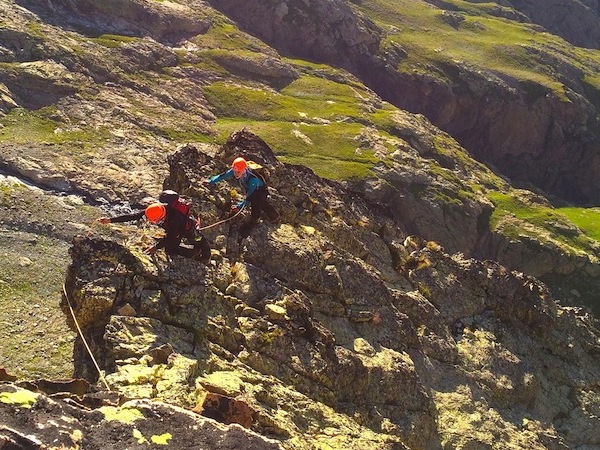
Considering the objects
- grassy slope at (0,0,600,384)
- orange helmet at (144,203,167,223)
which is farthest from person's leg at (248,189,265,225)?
grassy slope at (0,0,600,384)

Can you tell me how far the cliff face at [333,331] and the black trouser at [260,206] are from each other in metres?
0.90

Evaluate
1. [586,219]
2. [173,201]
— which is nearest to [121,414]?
[173,201]

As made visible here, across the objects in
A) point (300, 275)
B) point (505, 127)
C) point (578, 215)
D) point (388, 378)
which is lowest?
point (578, 215)

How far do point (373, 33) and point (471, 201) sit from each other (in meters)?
82.7

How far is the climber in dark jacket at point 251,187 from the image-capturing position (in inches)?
1033

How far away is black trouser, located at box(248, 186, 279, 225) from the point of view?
88.9 feet

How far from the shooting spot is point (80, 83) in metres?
82.9

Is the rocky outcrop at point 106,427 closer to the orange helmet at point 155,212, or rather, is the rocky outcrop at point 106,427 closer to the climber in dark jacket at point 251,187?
the orange helmet at point 155,212

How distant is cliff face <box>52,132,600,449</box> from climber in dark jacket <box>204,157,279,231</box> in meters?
1.11

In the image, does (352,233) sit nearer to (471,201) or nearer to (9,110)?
(9,110)

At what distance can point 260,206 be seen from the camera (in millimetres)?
27703

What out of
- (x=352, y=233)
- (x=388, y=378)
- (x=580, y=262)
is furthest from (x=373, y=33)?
(x=388, y=378)

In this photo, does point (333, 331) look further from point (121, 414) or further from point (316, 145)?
point (316, 145)

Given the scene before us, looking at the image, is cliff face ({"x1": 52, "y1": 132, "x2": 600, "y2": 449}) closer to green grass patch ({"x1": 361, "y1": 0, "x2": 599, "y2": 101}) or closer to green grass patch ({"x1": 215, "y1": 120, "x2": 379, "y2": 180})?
green grass patch ({"x1": 215, "y1": 120, "x2": 379, "y2": 180})
